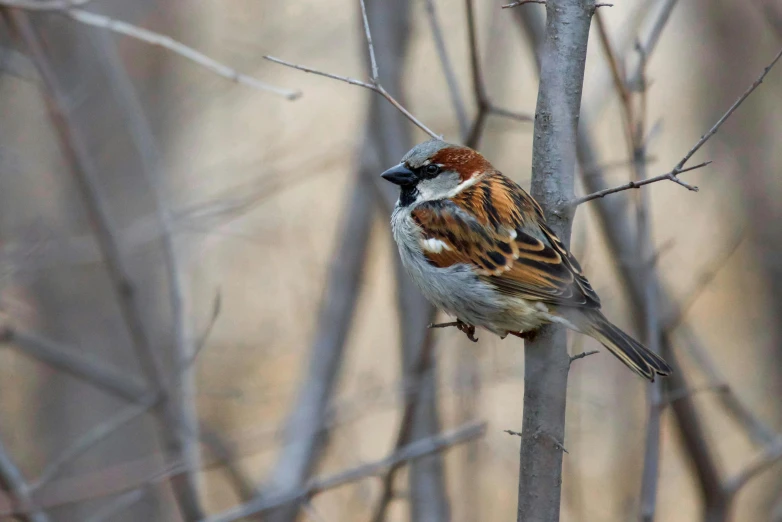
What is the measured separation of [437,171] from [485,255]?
54cm

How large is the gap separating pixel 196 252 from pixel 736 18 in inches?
216

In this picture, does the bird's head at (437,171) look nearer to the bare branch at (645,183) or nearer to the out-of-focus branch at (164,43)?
the out-of-focus branch at (164,43)

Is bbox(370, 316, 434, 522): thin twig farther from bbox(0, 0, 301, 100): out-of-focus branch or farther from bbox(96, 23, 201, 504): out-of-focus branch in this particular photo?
bbox(0, 0, 301, 100): out-of-focus branch

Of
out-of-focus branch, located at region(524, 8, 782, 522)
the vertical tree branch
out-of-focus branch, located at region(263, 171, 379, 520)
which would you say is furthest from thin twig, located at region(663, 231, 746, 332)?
out-of-focus branch, located at region(263, 171, 379, 520)

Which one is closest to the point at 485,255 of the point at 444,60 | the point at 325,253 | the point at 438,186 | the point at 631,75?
the point at 438,186

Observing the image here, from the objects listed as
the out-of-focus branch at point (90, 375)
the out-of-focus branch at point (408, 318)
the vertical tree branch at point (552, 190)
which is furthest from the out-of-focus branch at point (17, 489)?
the vertical tree branch at point (552, 190)

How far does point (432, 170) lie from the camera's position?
3.75 meters

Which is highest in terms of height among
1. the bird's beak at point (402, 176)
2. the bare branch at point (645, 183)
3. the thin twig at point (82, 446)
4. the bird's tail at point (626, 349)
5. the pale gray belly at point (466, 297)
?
the bird's beak at point (402, 176)

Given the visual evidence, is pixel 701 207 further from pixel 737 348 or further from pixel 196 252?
pixel 196 252

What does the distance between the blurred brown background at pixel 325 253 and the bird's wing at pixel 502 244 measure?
1.08 metres

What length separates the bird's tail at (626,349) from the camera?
279cm

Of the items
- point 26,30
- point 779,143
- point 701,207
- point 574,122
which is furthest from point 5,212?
point 701,207

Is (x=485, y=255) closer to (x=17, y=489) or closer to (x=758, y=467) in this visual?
(x=758, y=467)

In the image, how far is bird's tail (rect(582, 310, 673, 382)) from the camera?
9.16ft
